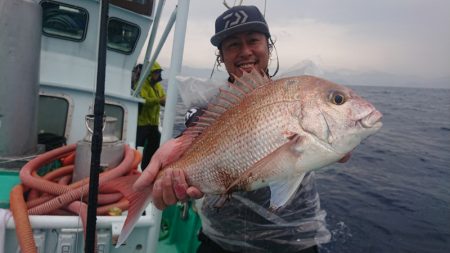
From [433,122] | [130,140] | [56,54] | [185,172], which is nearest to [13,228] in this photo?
[185,172]

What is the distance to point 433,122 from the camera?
20672mm

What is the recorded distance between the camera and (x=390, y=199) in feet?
28.4

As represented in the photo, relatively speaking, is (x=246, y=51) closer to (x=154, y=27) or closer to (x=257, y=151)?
(x=257, y=151)

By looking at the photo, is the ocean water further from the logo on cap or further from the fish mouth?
the fish mouth

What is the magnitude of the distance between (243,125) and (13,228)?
84.1 inches

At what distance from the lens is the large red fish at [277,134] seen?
5.47 feet

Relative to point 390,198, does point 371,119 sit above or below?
above

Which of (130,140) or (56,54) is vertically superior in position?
(56,54)

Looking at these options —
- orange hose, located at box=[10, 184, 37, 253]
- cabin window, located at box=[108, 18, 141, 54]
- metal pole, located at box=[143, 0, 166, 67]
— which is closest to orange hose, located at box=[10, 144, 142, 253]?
orange hose, located at box=[10, 184, 37, 253]

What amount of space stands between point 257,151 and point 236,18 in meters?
1.42

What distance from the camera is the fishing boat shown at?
107 inches

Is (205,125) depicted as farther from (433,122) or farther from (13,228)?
(433,122)

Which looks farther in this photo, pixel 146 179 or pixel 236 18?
pixel 236 18

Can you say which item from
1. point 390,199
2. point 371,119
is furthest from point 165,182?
point 390,199
